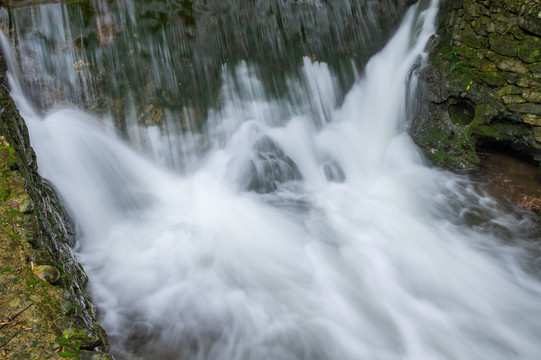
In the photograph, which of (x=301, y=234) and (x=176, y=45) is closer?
(x=301, y=234)

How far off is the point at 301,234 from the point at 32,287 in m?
3.63

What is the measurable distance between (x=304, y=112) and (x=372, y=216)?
8.64ft

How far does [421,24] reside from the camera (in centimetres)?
678

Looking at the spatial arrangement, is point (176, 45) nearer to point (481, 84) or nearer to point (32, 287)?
point (32, 287)

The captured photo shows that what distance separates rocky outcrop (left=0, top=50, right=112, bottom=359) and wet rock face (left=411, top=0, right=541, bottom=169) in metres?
6.02

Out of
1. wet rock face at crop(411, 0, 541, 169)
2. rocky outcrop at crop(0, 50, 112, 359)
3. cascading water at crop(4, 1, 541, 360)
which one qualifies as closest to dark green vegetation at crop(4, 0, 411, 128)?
cascading water at crop(4, 1, 541, 360)

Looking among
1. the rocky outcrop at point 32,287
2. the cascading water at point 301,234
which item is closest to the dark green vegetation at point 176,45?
the cascading water at point 301,234

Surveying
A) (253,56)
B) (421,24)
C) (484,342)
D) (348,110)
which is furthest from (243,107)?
(484,342)

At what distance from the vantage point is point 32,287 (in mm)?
2412

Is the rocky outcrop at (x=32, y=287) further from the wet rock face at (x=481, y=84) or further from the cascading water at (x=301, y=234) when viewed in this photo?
the wet rock face at (x=481, y=84)

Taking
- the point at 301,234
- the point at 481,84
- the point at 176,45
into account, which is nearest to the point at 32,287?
the point at 301,234

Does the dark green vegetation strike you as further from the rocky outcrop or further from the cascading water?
the rocky outcrop

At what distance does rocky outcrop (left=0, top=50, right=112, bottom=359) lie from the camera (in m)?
2.18

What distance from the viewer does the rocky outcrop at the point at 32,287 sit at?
85.8 inches
